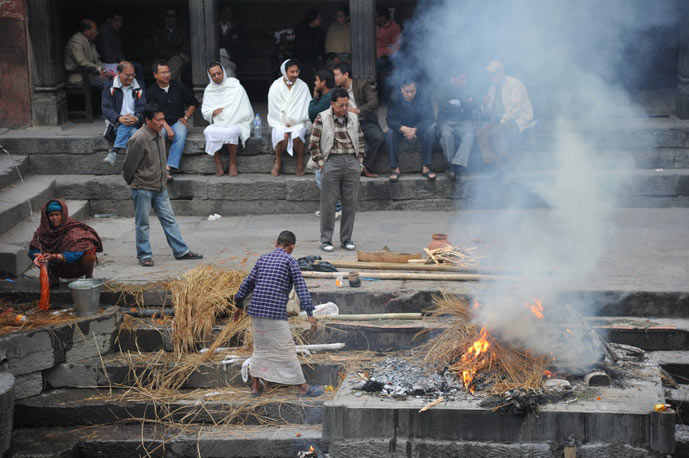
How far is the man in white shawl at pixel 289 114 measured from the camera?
11.4 metres

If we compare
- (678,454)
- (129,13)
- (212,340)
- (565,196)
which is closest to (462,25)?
(565,196)

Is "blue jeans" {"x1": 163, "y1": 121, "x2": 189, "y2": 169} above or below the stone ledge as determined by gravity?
above

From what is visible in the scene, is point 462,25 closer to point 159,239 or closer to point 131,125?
point 159,239

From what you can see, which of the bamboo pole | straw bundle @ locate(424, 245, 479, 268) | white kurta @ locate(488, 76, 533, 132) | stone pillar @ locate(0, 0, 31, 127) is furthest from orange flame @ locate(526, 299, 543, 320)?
stone pillar @ locate(0, 0, 31, 127)

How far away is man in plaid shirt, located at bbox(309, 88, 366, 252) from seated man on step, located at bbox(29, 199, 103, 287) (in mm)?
2602

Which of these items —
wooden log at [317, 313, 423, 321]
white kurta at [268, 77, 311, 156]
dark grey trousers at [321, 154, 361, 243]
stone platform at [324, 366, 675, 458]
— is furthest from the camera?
white kurta at [268, 77, 311, 156]

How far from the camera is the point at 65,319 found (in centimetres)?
751

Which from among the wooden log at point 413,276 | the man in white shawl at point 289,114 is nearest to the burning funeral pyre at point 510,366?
the wooden log at point 413,276

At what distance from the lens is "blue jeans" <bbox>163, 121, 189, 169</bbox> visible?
37.8ft

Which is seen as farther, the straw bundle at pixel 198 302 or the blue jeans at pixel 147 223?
the blue jeans at pixel 147 223

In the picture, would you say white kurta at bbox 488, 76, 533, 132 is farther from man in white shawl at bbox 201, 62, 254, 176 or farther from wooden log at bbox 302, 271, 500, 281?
man in white shawl at bbox 201, 62, 254, 176

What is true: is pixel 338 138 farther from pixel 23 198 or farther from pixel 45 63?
pixel 45 63

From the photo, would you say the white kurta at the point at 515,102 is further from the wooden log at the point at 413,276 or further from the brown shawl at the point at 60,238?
the brown shawl at the point at 60,238

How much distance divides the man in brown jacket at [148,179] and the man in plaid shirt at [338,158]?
5.28 feet
